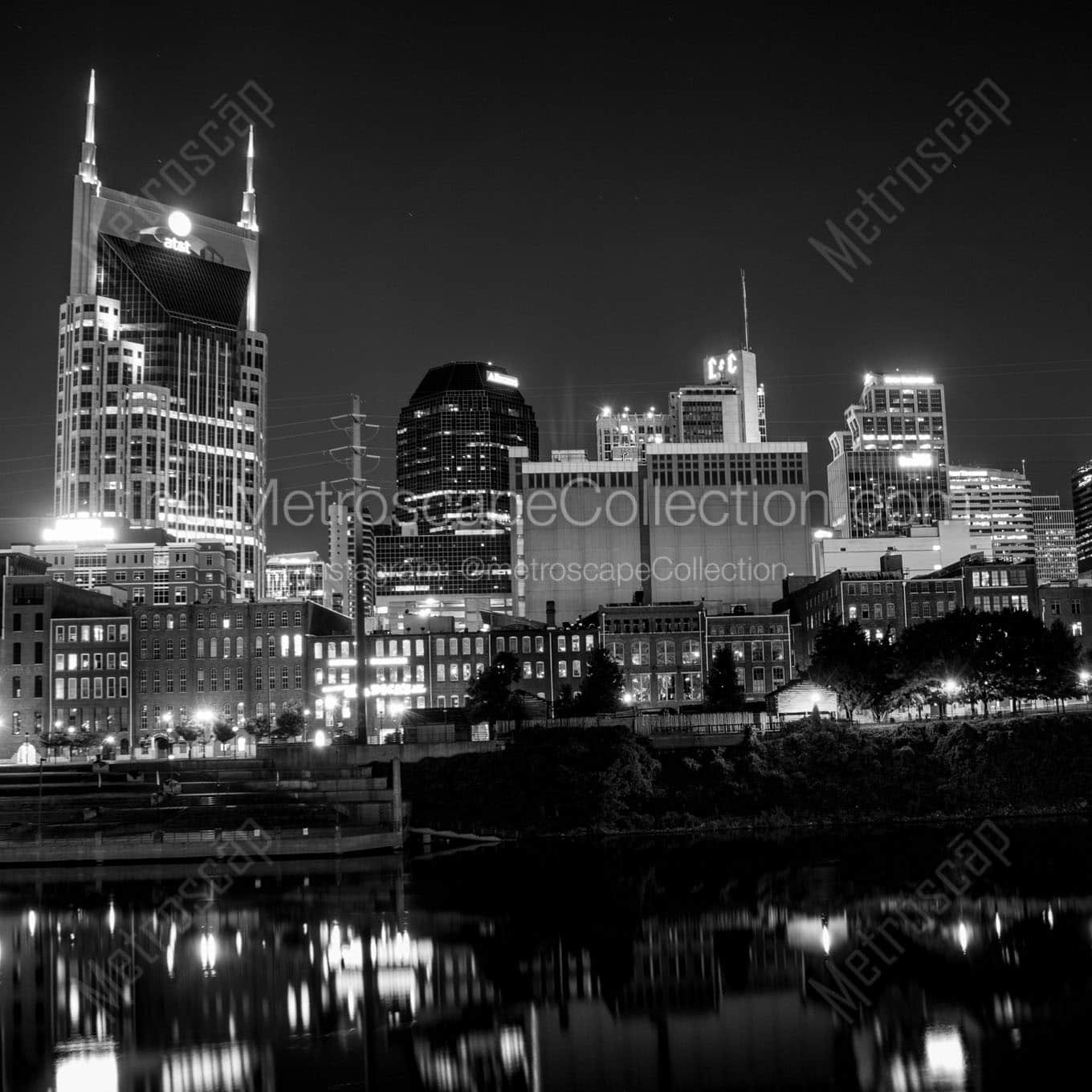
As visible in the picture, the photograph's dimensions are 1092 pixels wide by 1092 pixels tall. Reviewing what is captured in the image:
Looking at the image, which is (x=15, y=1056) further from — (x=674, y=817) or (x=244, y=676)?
(x=244, y=676)

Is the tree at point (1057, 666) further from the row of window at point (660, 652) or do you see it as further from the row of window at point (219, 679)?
the row of window at point (219, 679)

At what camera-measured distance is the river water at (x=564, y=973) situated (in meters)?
42.9

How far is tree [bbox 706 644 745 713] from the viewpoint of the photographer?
128 m

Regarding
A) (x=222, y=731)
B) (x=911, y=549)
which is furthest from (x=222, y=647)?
(x=911, y=549)

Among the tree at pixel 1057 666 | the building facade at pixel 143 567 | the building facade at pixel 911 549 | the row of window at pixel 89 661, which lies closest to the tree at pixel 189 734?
the row of window at pixel 89 661

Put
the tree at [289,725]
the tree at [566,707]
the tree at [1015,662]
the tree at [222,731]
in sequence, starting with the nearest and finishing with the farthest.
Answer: the tree at [1015,662], the tree at [566,707], the tree at [222,731], the tree at [289,725]

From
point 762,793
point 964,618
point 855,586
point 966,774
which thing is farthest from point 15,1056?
point 855,586

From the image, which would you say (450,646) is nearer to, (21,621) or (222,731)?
(222,731)

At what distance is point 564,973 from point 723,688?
79.0m

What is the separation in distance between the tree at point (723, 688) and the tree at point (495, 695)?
19817 millimetres

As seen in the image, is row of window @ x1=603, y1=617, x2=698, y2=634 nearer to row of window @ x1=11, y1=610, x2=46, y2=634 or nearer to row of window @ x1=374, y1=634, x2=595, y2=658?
row of window @ x1=374, y1=634, x2=595, y2=658

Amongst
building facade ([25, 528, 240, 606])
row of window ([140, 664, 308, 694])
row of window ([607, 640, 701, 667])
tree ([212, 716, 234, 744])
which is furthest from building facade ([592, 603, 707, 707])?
building facade ([25, 528, 240, 606])

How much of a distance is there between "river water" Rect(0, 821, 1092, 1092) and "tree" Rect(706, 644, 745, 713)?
4497 cm

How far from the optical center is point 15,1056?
44.6 metres
